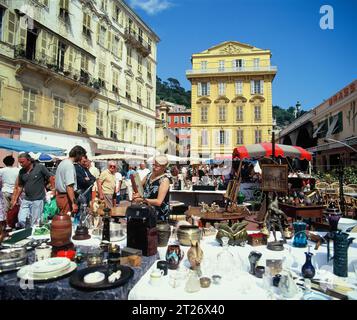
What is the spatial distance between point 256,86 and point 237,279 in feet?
76.6

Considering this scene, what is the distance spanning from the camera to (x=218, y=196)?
6609 mm

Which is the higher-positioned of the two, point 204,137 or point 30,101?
point 204,137

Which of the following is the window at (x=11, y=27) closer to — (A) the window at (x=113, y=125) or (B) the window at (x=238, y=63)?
(A) the window at (x=113, y=125)

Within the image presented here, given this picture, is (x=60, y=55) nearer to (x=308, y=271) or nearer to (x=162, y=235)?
(x=162, y=235)

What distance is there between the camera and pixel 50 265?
128 cm

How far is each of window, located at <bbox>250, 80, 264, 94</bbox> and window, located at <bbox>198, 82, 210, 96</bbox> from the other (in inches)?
168

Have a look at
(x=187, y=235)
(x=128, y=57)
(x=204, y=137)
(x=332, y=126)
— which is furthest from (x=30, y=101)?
(x=204, y=137)

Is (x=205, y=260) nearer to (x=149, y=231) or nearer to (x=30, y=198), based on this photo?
(x=149, y=231)

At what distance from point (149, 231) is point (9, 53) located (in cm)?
180

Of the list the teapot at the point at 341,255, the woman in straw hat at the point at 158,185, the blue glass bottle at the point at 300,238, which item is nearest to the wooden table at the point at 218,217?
the woman in straw hat at the point at 158,185

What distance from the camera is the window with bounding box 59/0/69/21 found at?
6.77 ft

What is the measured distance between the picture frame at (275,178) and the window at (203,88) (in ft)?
68.2

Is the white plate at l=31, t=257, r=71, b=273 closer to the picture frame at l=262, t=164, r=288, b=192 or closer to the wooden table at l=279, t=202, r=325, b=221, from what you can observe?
the picture frame at l=262, t=164, r=288, b=192
